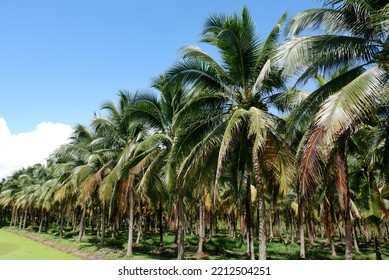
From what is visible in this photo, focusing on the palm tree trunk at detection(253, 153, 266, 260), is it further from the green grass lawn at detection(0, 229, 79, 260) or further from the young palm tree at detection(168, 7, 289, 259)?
the green grass lawn at detection(0, 229, 79, 260)

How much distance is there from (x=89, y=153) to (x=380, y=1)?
2274cm

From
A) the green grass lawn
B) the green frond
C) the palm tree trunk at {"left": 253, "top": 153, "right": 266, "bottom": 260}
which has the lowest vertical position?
the green grass lawn

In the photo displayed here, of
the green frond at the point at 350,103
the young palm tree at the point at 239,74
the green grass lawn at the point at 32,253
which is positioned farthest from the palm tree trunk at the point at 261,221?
the green grass lawn at the point at 32,253

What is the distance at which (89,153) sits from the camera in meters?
26.5

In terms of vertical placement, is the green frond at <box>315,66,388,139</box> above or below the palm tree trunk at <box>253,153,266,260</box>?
above

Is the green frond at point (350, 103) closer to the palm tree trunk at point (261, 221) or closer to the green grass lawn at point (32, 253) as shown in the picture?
the palm tree trunk at point (261, 221)

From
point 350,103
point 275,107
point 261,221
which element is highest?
point 275,107

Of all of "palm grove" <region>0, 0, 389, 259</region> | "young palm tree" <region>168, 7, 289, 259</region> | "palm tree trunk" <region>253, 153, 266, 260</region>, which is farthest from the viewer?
"young palm tree" <region>168, 7, 289, 259</region>

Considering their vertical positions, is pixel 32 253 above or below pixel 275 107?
below

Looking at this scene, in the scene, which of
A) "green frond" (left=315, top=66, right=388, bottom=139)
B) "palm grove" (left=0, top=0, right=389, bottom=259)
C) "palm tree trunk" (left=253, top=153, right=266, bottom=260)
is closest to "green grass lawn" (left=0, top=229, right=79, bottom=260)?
"palm grove" (left=0, top=0, right=389, bottom=259)

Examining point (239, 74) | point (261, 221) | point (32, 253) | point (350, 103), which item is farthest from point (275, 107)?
point (32, 253)

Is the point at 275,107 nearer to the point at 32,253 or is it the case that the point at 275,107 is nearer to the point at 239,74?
the point at 239,74

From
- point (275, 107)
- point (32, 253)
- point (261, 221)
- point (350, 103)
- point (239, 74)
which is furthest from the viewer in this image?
point (32, 253)
